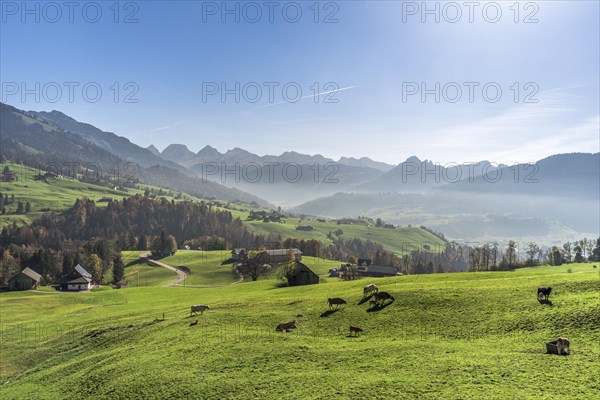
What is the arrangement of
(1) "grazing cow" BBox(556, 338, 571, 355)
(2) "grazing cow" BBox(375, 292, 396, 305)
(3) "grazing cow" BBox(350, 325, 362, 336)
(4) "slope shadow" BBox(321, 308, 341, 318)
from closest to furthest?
(1) "grazing cow" BBox(556, 338, 571, 355)
(3) "grazing cow" BBox(350, 325, 362, 336)
(4) "slope shadow" BBox(321, 308, 341, 318)
(2) "grazing cow" BBox(375, 292, 396, 305)

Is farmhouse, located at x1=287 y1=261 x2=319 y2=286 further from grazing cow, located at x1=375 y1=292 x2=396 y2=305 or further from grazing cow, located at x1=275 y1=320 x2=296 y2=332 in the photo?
grazing cow, located at x1=275 y1=320 x2=296 y2=332

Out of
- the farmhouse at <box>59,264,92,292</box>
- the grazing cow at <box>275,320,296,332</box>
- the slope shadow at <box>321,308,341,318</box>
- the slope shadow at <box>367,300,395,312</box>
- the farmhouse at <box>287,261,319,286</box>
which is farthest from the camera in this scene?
the farmhouse at <box>59,264,92,292</box>

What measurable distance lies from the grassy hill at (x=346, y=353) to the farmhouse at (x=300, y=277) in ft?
149

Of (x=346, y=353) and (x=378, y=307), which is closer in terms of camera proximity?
(x=346, y=353)

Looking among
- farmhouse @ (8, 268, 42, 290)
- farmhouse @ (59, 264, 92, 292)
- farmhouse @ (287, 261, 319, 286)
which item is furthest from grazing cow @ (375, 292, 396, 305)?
farmhouse @ (8, 268, 42, 290)

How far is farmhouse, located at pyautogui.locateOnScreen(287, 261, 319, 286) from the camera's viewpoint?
104 meters

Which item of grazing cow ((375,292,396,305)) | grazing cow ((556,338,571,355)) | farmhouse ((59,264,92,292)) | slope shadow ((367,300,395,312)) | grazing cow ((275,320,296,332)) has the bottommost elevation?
farmhouse ((59,264,92,292))

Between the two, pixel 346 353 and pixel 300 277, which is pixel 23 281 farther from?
pixel 346 353

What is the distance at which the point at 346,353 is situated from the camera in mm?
→ 33562

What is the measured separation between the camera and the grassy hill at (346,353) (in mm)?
26406

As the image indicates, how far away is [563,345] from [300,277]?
7939cm

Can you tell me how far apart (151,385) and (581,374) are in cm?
3389

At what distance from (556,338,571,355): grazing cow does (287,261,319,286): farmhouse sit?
256ft

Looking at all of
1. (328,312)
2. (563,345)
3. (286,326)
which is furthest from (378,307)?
(563,345)
